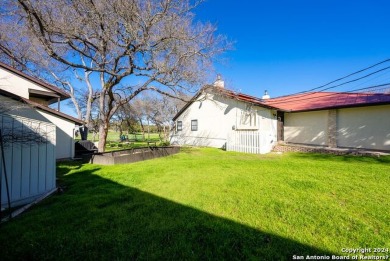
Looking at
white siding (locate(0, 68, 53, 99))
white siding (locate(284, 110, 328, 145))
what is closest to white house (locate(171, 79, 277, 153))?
white siding (locate(284, 110, 328, 145))

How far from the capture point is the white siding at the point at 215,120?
13.5m

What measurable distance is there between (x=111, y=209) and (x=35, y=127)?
2.48 metres

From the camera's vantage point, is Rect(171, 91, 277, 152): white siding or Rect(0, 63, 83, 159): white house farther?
Rect(171, 91, 277, 152): white siding

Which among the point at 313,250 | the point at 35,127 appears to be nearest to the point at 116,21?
the point at 35,127

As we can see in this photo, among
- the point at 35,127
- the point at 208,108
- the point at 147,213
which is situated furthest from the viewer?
the point at 208,108

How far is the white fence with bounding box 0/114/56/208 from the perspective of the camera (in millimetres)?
3592

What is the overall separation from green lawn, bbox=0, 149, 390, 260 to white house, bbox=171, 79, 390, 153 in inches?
302

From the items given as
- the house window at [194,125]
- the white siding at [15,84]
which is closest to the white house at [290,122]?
the house window at [194,125]

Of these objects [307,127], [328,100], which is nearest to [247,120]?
[307,127]

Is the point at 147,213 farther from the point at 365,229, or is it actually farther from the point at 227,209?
the point at 365,229

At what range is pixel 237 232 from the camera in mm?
2725

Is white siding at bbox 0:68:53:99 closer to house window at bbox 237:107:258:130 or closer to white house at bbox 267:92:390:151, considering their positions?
house window at bbox 237:107:258:130

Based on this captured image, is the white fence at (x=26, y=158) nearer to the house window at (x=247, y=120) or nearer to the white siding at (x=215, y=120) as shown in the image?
the white siding at (x=215, y=120)

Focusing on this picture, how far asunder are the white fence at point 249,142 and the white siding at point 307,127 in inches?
160
